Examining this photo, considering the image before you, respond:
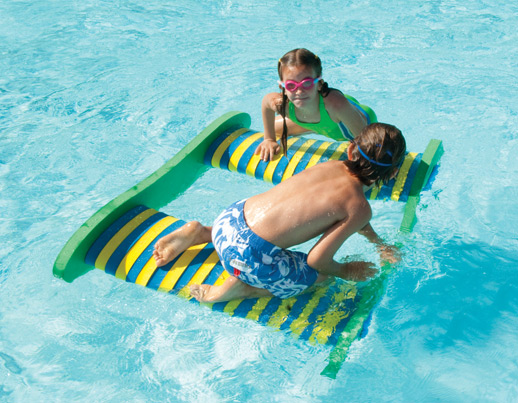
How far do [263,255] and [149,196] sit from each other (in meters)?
1.38

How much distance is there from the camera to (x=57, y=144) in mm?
5758

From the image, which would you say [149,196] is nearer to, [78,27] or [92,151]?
[92,151]

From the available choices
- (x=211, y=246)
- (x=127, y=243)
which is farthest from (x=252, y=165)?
(x=127, y=243)

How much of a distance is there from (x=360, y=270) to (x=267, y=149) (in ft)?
5.14

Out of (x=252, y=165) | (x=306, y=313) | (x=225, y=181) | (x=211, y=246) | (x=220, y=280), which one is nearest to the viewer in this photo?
(x=306, y=313)

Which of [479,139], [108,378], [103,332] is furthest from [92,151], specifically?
[479,139]

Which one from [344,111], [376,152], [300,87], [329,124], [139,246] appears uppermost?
[300,87]

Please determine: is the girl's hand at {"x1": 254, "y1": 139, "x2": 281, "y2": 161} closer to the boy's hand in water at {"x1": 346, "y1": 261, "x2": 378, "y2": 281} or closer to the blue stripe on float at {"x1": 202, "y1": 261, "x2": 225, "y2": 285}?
the blue stripe on float at {"x1": 202, "y1": 261, "x2": 225, "y2": 285}

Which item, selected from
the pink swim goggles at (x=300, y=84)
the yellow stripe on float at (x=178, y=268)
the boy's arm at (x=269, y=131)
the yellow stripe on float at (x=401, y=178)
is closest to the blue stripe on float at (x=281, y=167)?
the boy's arm at (x=269, y=131)

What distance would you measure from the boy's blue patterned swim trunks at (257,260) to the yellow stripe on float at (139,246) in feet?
2.03

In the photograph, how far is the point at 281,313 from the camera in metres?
3.47

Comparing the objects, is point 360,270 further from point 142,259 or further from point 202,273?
point 142,259

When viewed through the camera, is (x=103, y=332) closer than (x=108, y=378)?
No

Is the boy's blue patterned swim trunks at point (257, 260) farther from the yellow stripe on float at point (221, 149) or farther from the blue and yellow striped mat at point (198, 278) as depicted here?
the yellow stripe on float at point (221, 149)
